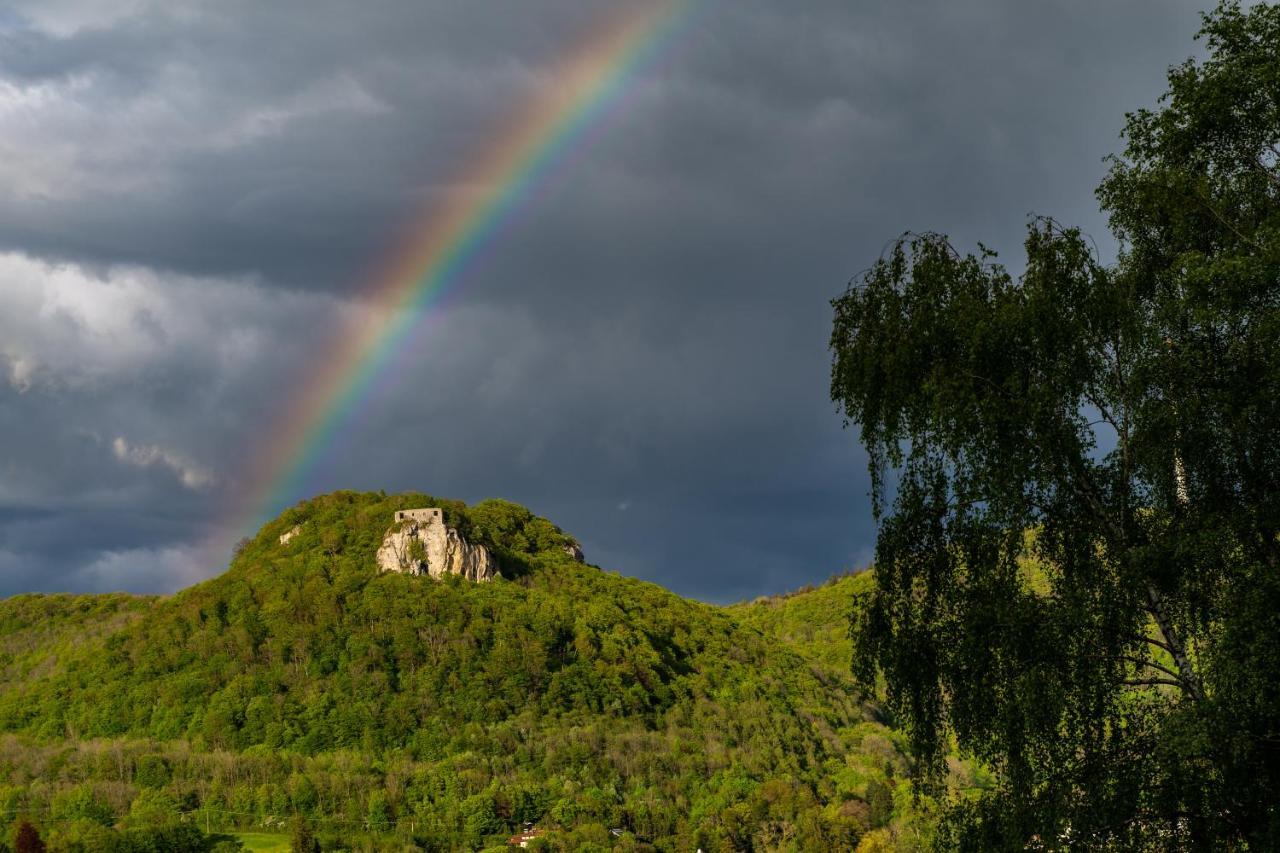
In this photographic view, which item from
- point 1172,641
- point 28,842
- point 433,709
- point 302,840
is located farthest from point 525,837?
point 1172,641

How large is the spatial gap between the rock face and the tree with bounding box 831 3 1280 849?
153038 millimetres

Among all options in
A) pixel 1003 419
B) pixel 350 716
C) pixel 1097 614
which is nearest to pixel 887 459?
pixel 1003 419

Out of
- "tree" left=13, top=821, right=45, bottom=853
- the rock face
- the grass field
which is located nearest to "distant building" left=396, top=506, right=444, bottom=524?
the rock face

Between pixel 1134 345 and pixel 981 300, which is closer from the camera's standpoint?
pixel 1134 345

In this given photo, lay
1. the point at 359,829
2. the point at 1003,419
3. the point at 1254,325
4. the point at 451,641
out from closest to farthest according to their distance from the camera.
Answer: the point at 1254,325
the point at 1003,419
the point at 359,829
the point at 451,641

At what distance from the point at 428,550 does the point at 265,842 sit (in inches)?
2619

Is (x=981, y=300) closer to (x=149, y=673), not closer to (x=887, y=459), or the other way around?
(x=887, y=459)

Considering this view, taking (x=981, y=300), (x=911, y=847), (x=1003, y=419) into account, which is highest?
(x=981, y=300)

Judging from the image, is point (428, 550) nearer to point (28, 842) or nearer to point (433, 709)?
point (433, 709)

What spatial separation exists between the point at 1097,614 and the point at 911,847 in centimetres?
6919

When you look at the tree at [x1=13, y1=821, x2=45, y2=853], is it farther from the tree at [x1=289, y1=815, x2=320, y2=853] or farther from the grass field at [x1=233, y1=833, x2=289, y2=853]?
the grass field at [x1=233, y1=833, x2=289, y2=853]

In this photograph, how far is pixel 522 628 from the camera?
160250 mm

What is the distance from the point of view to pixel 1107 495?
17.9m

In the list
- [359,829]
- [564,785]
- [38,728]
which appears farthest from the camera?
[38,728]
